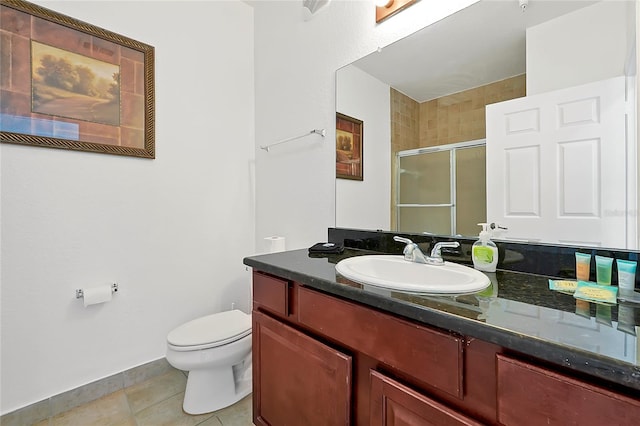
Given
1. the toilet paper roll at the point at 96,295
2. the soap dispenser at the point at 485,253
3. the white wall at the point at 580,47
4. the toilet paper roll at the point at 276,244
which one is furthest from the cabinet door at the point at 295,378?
the white wall at the point at 580,47

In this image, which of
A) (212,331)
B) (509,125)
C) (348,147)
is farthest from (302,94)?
(212,331)

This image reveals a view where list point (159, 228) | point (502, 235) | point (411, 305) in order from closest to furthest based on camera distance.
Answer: point (411, 305) < point (502, 235) < point (159, 228)

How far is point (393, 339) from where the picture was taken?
28.9 inches

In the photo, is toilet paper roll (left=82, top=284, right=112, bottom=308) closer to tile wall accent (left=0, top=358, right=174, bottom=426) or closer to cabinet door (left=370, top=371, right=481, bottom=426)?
tile wall accent (left=0, top=358, right=174, bottom=426)

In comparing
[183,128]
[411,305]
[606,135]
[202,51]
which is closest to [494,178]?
[606,135]

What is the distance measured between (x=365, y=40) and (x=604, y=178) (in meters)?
1.24

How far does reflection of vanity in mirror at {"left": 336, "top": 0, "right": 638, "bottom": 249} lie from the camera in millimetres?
862

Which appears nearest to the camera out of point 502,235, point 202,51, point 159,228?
point 502,235

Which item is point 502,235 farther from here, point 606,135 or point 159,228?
point 159,228

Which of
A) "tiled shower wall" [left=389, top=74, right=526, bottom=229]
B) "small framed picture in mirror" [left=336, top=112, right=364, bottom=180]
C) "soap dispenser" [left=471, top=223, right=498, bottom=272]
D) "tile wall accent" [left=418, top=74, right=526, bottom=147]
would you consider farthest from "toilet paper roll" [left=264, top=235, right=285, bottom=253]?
"soap dispenser" [left=471, top=223, right=498, bottom=272]

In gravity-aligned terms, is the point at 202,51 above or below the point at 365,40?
above

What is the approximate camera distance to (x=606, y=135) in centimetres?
86

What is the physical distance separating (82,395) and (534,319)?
2.14 meters

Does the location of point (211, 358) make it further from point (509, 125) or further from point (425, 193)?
point (509, 125)
